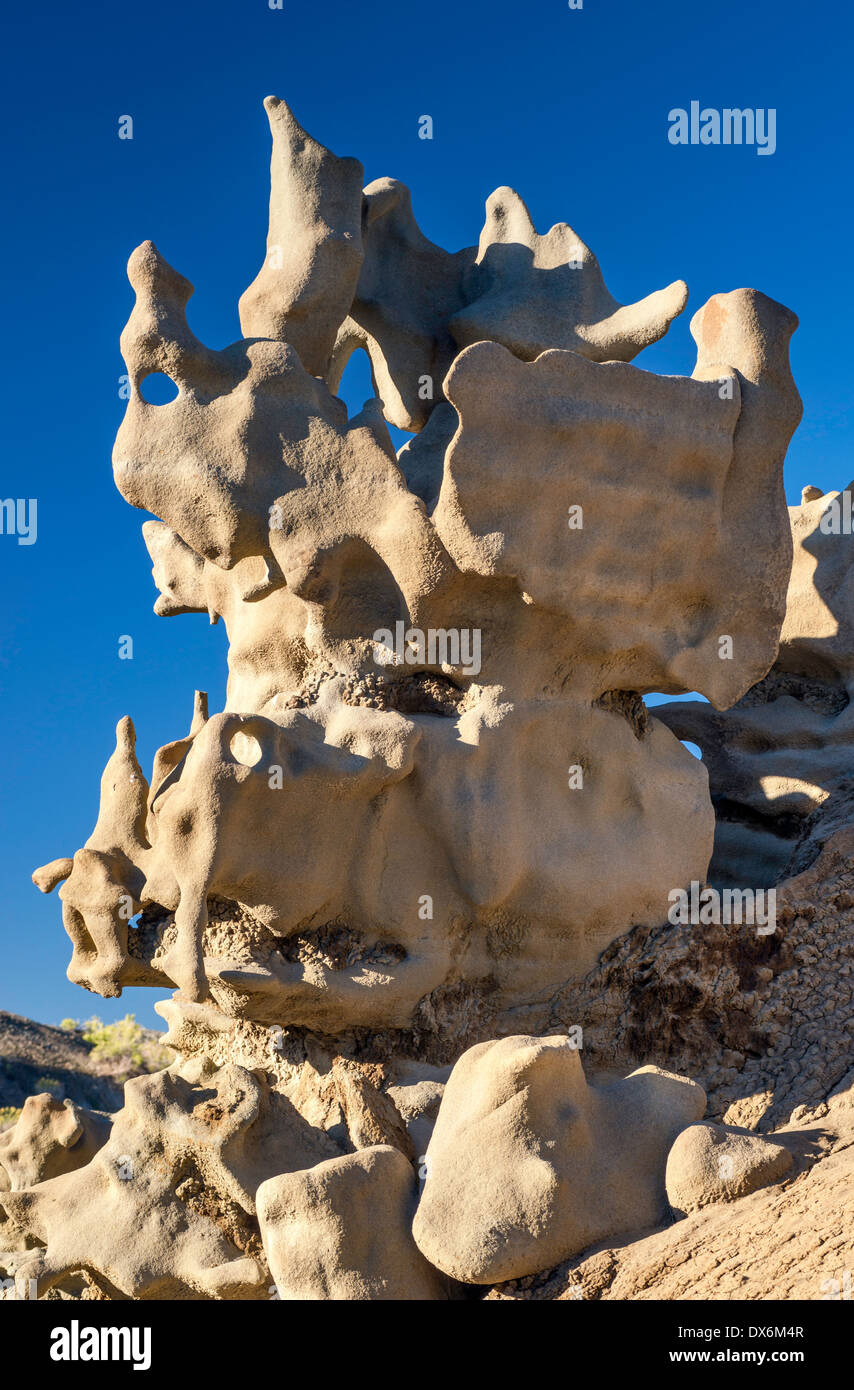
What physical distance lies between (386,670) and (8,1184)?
2535 millimetres

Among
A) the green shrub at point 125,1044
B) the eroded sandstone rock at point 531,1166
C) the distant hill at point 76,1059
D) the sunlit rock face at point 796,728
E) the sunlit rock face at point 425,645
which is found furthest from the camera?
the green shrub at point 125,1044

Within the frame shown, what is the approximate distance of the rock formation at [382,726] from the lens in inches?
192

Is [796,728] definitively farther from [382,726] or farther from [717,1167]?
[717,1167]

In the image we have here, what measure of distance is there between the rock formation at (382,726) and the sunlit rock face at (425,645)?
0.04ft

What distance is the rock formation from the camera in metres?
4.88

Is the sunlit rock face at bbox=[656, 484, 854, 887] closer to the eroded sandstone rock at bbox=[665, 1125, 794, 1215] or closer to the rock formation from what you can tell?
the rock formation

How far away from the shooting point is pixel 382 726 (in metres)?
5.26

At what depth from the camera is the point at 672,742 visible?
614 centimetres

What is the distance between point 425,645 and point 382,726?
0.44 meters

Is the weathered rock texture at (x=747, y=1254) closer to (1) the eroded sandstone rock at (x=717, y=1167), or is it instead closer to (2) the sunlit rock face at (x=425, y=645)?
(1) the eroded sandstone rock at (x=717, y=1167)

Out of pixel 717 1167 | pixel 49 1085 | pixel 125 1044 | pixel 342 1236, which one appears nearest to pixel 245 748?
pixel 342 1236

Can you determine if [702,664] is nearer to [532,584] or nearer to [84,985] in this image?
[532,584]

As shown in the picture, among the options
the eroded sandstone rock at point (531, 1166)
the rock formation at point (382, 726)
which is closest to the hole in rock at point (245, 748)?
the rock formation at point (382, 726)

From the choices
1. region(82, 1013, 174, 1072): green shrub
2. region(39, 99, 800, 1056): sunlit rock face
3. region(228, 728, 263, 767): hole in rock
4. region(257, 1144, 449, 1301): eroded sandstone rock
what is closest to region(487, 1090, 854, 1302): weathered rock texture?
region(257, 1144, 449, 1301): eroded sandstone rock
